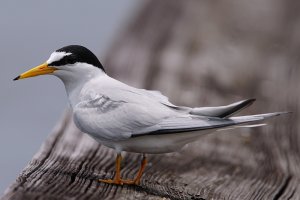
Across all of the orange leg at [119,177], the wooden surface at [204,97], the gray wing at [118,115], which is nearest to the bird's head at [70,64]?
the gray wing at [118,115]

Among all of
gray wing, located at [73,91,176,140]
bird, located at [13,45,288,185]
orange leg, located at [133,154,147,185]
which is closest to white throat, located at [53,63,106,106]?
bird, located at [13,45,288,185]

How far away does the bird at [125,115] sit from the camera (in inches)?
164

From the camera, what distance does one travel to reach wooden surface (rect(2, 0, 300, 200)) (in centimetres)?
406

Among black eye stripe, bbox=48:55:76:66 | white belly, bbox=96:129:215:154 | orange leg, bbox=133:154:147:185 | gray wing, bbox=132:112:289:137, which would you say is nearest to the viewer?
gray wing, bbox=132:112:289:137

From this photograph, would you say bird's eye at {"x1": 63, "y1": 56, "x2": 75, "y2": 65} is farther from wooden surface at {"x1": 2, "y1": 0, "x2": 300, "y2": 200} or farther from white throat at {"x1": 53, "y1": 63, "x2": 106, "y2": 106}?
wooden surface at {"x1": 2, "y1": 0, "x2": 300, "y2": 200}

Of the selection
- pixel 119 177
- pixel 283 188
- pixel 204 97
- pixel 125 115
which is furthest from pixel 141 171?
pixel 204 97

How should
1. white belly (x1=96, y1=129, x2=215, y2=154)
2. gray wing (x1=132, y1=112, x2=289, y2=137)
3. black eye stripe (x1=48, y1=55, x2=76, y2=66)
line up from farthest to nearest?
black eye stripe (x1=48, y1=55, x2=76, y2=66), white belly (x1=96, y1=129, x2=215, y2=154), gray wing (x1=132, y1=112, x2=289, y2=137)

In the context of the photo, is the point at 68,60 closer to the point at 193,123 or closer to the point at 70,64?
the point at 70,64

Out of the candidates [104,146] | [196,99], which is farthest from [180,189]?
[196,99]

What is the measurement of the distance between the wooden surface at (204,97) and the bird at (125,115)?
168mm

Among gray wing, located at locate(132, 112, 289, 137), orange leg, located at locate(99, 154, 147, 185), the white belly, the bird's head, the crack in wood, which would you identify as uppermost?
the bird's head

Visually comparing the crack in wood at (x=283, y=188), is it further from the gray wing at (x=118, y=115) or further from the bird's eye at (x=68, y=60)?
the bird's eye at (x=68, y=60)

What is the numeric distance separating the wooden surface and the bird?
17 cm

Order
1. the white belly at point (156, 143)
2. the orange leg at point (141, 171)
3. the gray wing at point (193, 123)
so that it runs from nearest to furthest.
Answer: the gray wing at point (193, 123) → the orange leg at point (141, 171) → the white belly at point (156, 143)
